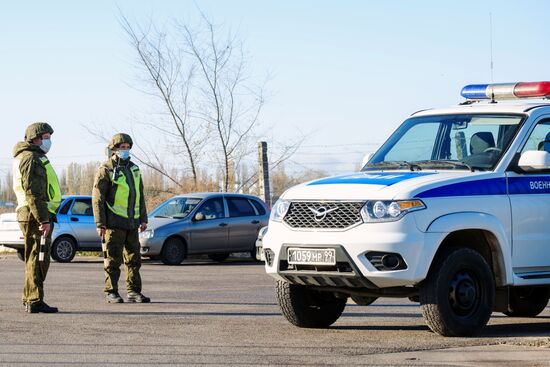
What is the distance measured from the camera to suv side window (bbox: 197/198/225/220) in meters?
25.9

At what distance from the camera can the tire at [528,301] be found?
12.3m

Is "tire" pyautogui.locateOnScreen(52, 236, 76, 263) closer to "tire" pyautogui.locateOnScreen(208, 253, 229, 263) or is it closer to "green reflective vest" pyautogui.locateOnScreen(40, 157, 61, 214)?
"tire" pyautogui.locateOnScreen(208, 253, 229, 263)

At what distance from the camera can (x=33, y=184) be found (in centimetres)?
1320

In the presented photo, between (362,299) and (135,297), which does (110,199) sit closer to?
(135,297)

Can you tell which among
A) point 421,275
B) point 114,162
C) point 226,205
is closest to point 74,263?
point 226,205

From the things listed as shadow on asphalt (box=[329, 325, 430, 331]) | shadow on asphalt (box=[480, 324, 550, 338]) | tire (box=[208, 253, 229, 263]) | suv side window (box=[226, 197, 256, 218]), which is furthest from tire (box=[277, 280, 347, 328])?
tire (box=[208, 253, 229, 263])

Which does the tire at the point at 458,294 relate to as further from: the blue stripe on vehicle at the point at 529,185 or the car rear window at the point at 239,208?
the car rear window at the point at 239,208

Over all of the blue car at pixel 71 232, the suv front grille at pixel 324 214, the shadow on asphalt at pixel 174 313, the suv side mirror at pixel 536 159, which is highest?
the suv side mirror at pixel 536 159

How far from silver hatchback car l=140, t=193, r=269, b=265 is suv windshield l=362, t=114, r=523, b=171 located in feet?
44.4

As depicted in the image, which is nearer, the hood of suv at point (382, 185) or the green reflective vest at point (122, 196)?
the hood of suv at point (382, 185)

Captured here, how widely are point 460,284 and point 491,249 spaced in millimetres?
558

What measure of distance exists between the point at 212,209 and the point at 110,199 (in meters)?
11.5

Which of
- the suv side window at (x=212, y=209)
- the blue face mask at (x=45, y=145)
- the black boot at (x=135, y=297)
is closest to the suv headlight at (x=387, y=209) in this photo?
the blue face mask at (x=45, y=145)

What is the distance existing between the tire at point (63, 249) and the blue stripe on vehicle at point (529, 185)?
16.9 metres
